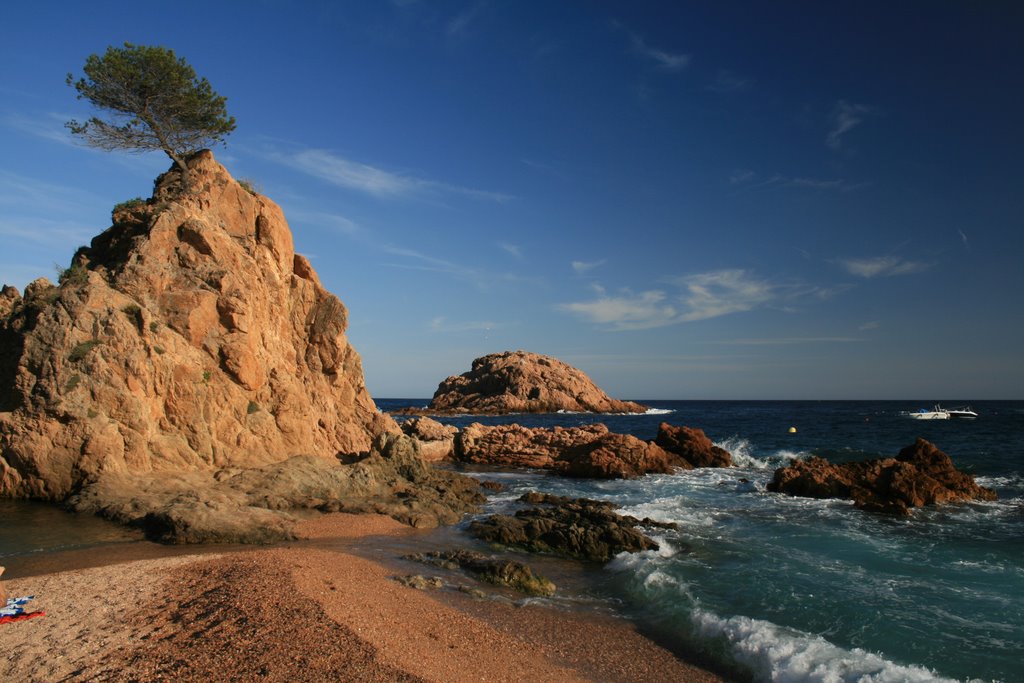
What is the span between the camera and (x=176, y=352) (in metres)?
16.5

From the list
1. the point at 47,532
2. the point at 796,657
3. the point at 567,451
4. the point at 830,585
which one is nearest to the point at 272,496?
the point at 47,532

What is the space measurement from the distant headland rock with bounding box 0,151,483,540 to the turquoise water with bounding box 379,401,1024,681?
7367 mm

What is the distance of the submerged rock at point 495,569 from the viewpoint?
34.8ft

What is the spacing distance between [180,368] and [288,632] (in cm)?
1166

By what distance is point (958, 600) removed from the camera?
1056cm

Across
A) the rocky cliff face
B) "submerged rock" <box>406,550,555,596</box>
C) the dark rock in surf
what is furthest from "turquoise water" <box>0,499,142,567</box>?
the dark rock in surf

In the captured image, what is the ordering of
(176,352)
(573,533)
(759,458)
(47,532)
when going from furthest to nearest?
(759,458) → (176,352) → (573,533) → (47,532)

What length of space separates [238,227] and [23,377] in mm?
9019

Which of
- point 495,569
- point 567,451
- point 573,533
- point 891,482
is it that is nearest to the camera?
point 495,569

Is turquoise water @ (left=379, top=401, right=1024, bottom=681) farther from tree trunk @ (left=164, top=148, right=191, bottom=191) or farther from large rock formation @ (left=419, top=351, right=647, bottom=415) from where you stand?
large rock formation @ (left=419, top=351, right=647, bottom=415)

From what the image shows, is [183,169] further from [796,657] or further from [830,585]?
[830,585]

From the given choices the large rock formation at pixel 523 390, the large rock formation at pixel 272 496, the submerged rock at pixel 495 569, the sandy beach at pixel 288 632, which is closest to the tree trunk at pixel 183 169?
the large rock formation at pixel 272 496

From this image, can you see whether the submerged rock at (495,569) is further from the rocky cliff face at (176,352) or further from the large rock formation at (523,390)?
the large rock formation at (523,390)

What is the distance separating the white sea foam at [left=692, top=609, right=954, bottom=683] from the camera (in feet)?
24.6
